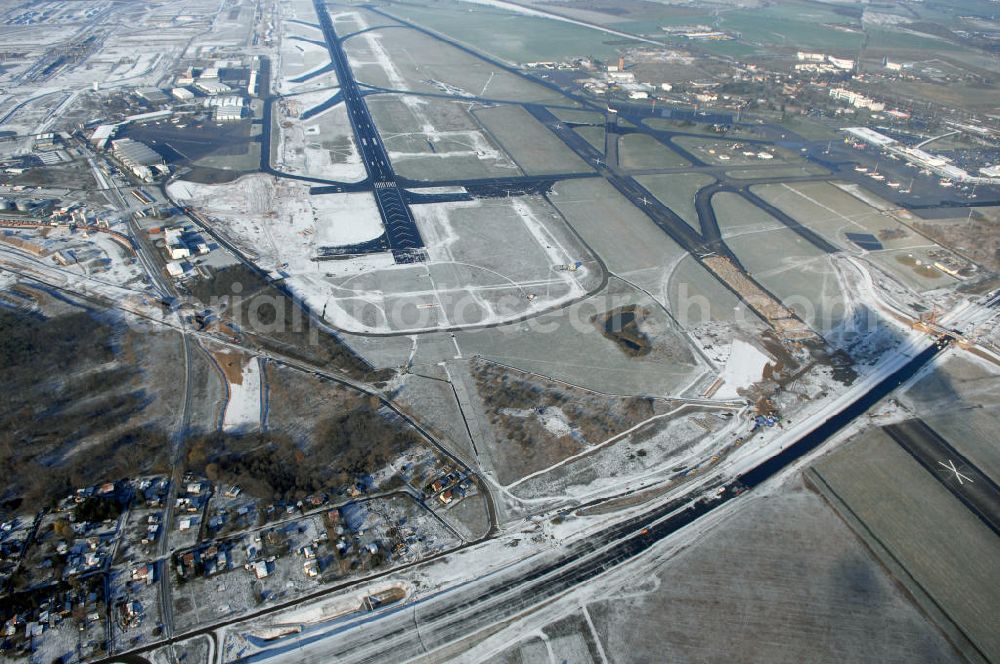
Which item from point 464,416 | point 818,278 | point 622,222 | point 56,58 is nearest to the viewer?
point 464,416

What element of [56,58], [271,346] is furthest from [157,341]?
[56,58]

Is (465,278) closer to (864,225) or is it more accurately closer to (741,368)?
(741,368)

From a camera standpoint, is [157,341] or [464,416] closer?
[464,416]

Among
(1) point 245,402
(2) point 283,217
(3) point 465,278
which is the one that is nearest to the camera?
(1) point 245,402

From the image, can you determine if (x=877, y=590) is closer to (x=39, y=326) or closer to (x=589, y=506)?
(x=589, y=506)

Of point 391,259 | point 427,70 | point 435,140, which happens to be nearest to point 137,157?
point 435,140

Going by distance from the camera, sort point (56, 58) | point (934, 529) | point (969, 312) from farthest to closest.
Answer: point (56, 58) < point (969, 312) < point (934, 529)

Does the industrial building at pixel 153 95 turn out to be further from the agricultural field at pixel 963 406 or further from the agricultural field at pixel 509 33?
the agricultural field at pixel 963 406

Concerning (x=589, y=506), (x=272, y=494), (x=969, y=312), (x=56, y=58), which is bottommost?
(x=969, y=312)
